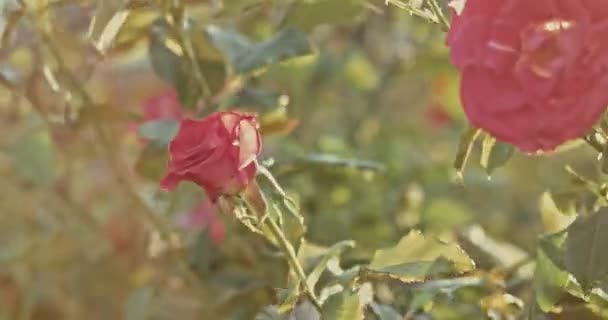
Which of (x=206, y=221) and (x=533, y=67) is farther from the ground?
(x=533, y=67)

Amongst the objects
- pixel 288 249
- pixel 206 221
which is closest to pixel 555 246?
pixel 288 249

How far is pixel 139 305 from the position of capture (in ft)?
2.43

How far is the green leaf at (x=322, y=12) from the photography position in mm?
653

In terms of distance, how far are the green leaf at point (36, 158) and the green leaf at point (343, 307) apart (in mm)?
429

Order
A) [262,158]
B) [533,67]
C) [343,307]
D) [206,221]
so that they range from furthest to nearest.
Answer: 1. [206,221]
2. [262,158]
3. [343,307]
4. [533,67]

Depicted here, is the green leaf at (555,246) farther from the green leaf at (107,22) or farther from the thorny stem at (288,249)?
the green leaf at (107,22)

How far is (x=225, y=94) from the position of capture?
0.71m

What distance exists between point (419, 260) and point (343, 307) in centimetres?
5

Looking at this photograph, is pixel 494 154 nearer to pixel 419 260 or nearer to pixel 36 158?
pixel 419 260

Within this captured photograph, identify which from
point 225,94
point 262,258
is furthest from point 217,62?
point 262,258

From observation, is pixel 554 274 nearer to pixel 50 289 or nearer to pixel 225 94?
pixel 225 94

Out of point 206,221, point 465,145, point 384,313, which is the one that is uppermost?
point 465,145

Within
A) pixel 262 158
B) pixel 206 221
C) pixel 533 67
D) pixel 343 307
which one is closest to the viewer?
pixel 533 67

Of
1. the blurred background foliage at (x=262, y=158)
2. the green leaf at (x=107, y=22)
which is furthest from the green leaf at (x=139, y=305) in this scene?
the green leaf at (x=107, y=22)
